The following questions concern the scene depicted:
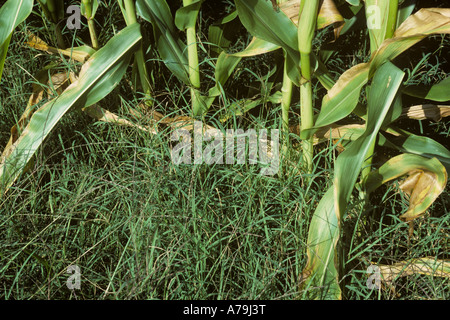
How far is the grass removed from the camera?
4.06ft

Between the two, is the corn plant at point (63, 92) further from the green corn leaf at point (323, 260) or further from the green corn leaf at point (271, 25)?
the green corn leaf at point (323, 260)

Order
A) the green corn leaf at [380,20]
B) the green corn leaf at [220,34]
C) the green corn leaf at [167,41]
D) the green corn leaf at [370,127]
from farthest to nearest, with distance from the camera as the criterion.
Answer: the green corn leaf at [220,34] < the green corn leaf at [167,41] < the green corn leaf at [380,20] < the green corn leaf at [370,127]

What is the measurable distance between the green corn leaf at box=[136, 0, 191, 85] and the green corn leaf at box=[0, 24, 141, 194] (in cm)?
7

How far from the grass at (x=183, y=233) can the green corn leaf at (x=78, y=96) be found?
47 mm

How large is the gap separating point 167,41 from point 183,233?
65cm

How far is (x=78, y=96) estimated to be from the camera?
5.09 ft

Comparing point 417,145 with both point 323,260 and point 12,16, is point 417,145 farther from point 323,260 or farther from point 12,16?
point 12,16

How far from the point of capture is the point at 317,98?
72.9 inches

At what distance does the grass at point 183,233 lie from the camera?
124 cm

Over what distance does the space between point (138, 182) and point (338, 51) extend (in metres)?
0.95

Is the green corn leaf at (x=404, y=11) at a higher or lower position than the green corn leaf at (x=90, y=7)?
lower

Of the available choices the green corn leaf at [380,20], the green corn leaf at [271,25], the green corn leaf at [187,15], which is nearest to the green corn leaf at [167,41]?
the green corn leaf at [187,15]
